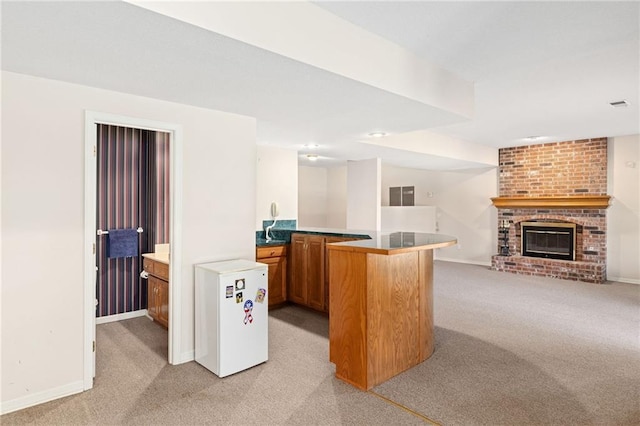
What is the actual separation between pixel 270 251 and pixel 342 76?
2.76 m

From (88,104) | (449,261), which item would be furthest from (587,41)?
(449,261)

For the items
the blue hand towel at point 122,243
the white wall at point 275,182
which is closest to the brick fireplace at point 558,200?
the white wall at point 275,182

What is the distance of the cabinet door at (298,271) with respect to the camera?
461 centimetres

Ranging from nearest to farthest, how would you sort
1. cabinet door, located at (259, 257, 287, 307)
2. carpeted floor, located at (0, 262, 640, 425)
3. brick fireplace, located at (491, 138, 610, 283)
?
carpeted floor, located at (0, 262, 640, 425) < cabinet door, located at (259, 257, 287, 307) < brick fireplace, located at (491, 138, 610, 283)

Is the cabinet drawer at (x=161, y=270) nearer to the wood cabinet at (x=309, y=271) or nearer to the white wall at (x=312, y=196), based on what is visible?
the wood cabinet at (x=309, y=271)

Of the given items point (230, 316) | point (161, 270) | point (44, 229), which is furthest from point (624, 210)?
point (44, 229)

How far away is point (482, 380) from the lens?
2746mm

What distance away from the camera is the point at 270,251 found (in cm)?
464

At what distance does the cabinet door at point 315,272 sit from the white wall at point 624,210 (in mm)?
5508

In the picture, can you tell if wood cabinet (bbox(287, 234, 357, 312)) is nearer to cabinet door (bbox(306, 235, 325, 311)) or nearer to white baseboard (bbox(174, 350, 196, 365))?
cabinet door (bbox(306, 235, 325, 311))

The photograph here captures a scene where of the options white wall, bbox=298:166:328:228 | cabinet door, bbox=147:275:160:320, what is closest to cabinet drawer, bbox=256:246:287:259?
cabinet door, bbox=147:275:160:320

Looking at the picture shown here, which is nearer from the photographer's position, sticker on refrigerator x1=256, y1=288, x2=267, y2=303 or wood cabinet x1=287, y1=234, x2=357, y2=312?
sticker on refrigerator x1=256, y1=288, x2=267, y2=303

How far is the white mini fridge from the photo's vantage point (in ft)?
9.21

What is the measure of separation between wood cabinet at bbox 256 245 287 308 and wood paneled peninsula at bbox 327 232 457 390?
187 centimetres
